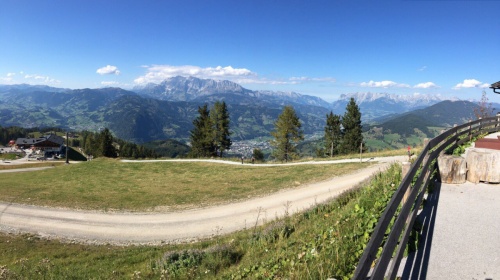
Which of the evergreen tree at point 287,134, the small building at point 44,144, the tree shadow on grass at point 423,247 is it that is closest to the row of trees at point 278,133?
the evergreen tree at point 287,134

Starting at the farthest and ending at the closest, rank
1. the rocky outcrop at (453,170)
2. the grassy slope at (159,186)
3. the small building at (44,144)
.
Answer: the small building at (44,144), the grassy slope at (159,186), the rocky outcrop at (453,170)

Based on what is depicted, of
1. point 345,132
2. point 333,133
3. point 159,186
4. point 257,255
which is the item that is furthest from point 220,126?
point 257,255

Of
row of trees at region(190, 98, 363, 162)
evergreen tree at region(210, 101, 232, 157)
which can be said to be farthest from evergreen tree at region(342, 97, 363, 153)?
evergreen tree at region(210, 101, 232, 157)

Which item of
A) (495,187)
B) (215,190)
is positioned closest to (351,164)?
(215,190)

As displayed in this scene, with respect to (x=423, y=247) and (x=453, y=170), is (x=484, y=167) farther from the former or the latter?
(x=423, y=247)

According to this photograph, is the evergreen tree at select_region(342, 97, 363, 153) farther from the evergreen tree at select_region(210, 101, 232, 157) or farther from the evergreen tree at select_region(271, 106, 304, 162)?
the evergreen tree at select_region(210, 101, 232, 157)

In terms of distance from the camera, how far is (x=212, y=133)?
59438 mm

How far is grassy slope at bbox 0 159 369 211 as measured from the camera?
23953mm

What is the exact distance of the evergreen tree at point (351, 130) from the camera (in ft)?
190

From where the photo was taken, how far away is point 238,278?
7.47 metres

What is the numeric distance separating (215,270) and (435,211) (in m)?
6.75

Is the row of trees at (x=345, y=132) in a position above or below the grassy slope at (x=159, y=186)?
above

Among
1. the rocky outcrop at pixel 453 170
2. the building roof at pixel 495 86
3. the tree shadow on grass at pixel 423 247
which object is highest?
the building roof at pixel 495 86

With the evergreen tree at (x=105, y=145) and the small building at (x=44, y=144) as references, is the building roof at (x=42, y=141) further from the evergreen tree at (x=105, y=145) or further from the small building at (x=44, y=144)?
the evergreen tree at (x=105, y=145)
